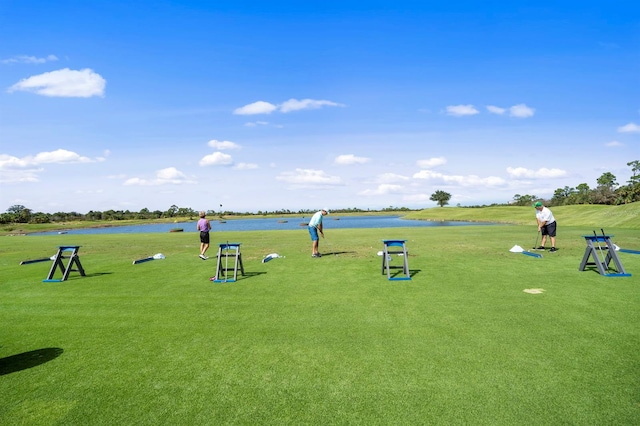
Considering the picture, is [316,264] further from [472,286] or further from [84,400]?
[84,400]

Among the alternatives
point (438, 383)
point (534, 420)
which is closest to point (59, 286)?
point (438, 383)

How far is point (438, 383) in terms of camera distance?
5527mm

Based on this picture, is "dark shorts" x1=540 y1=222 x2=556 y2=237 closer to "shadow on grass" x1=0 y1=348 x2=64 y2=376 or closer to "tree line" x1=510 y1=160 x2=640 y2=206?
"shadow on grass" x1=0 y1=348 x2=64 y2=376

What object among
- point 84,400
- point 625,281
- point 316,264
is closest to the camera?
point 84,400

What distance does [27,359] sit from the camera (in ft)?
22.0

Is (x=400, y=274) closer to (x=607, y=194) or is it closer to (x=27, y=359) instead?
(x=27, y=359)

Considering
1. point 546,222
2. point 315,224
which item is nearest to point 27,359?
point 315,224

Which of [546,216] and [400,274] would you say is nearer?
[400,274]

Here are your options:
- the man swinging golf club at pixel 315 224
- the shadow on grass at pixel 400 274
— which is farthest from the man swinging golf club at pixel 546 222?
the man swinging golf club at pixel 315 224

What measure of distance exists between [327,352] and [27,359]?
217 inches

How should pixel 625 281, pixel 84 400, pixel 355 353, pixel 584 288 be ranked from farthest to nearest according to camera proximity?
pixel 625 281 < pixel 584 288 < pixel 355 353 < pixel 84 400

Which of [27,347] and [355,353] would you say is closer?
[355,353]

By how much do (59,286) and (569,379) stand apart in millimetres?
15248

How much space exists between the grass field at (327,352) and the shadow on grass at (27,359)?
4 cm
